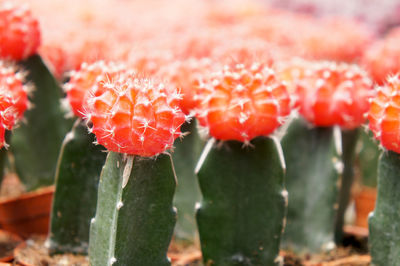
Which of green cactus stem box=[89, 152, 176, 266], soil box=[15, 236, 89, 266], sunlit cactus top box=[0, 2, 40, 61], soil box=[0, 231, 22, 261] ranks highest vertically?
sunlit cactus top box=[0, 2, 40, 61]

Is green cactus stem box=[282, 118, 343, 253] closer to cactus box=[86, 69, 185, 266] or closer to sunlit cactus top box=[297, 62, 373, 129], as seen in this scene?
sunlit cactus top box=[297, 62, 373, 129]

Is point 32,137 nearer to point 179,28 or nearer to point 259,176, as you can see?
point 259,176

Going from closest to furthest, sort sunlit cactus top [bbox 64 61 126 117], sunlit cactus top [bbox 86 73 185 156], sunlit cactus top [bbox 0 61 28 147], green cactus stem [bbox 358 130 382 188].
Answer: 1. sunlit cactus top [bbox 86 73 185 156]
2. sunlit cactus top [bbox 0 61 28 147]
3. sunlit cactus top [bbox 64 61 126 117]
4. green cactus stem [bbox 358 130 382 188]

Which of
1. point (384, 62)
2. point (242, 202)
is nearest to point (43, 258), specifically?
point (242, 202)

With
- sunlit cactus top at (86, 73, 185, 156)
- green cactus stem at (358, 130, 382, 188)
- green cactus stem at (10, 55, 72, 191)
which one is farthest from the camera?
green cactus stem at (358, 130, 382, 188)

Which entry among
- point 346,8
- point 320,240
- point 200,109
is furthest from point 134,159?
point 346,8

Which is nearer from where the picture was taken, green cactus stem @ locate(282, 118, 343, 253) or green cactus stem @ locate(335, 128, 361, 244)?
green cactus stem @ locate(282, 118, 343, 253)

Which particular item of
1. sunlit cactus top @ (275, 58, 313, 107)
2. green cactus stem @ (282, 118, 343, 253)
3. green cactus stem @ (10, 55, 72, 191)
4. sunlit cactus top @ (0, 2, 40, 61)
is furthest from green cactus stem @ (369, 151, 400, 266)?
sunlit cactus top @ (0, 2, 40, 61)
